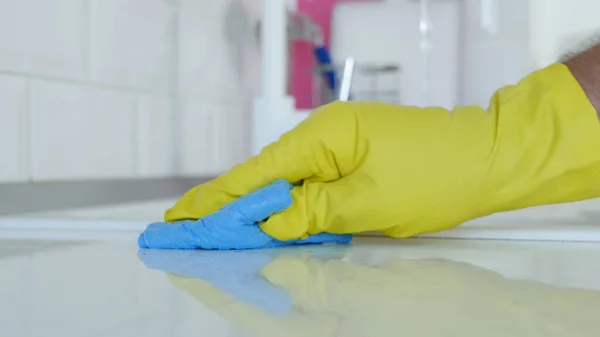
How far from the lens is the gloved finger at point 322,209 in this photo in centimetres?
65

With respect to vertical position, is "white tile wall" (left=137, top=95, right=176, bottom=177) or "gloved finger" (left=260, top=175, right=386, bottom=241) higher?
"white tile wall" (left=137, top=95, right=176, bottom=177)

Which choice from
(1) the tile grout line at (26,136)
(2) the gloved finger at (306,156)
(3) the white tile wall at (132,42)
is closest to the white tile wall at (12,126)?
(1) the tile grout line at (26,136)

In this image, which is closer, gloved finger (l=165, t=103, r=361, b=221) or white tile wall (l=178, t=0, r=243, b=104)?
gloved finger (l=165, t=103, r=361, b=221)

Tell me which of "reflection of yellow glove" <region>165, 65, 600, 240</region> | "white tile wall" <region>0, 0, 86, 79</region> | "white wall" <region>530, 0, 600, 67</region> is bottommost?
"reflection of yellow glove" <region>165, 65, 600, 240</region>

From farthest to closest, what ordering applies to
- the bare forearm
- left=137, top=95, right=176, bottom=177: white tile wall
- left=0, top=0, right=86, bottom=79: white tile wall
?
left=137, top=95, right=176, bottom=177: white tile wall → left=0, top=0, right=86, bottom=79: white tile wall → the bare forearm

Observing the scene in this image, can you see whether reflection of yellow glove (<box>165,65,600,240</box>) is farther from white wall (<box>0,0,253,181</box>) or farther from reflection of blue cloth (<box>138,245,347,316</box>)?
white wall (<box>0,0,253,181</box>)

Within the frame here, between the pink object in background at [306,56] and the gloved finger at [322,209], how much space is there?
131 centimetres

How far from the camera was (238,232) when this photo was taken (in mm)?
653

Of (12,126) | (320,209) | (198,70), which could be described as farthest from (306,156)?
(198,70)

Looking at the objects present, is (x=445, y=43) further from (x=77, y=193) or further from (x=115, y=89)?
(x=77, y=193)

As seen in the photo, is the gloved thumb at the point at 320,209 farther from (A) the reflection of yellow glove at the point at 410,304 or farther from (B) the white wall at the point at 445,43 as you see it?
(B) the white wall at the point at 445,43

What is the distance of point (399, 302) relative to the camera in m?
0.41

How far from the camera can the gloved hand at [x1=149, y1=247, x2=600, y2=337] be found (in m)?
0.34

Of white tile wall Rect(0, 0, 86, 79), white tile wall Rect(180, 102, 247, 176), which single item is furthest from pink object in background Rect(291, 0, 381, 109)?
white tile wall Rect(0, 0, 86, 79)
